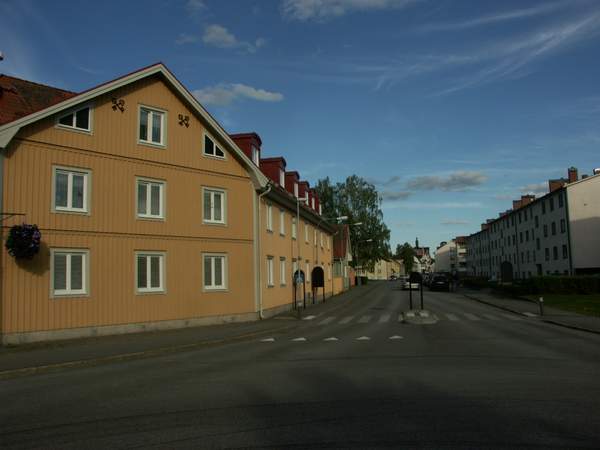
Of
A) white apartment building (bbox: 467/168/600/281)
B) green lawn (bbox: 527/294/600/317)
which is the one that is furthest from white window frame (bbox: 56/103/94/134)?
white apartment building (bbox: 467/168/600/281)

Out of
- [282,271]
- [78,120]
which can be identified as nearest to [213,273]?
[282,271]

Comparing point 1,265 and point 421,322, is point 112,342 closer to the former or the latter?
point 1,265

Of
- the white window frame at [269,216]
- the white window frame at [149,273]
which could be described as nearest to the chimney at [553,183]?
the white window frame at [269,216]

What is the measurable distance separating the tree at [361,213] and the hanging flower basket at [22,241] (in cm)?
→ 6103

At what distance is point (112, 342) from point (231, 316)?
6922 mm

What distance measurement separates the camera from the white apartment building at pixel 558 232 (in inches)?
2061

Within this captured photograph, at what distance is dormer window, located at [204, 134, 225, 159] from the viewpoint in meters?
22.9

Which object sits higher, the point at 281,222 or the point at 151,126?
the point at 151,126

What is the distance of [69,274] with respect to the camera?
18.0 metres

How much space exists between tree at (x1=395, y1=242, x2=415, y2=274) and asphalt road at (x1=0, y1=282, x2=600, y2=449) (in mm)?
128714

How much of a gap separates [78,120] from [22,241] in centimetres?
502

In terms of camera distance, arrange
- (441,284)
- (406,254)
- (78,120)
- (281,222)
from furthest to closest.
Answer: (406,254), (441,284), (281,222), (78,120)

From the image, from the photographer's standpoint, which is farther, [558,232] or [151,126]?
[558,232]

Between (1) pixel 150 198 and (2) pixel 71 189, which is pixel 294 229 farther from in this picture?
(2) pixel 71 189
